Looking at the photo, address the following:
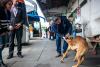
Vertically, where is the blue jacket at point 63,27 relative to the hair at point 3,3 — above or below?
below

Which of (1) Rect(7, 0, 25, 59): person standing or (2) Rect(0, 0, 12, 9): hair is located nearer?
(2) Rect(0, 0, 12, 9): hair

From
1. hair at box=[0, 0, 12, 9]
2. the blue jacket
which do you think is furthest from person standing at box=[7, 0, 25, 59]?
the blue jacket

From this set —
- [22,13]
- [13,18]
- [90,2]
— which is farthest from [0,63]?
[90,2]

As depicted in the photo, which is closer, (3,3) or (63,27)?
(3,3)

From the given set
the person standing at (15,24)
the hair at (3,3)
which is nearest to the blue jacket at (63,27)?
the person standing at (15,24)

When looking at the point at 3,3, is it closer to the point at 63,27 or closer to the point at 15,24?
the point at 15,24

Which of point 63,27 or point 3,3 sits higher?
point 3,3

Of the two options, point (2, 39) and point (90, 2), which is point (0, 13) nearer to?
point (2, 39)

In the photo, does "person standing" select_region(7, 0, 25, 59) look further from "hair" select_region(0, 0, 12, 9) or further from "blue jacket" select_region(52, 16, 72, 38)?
"blue jacket" select_region(52, 16, 72, 38)

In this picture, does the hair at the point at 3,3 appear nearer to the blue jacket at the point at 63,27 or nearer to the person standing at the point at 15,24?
the person standing at the point at 15,24

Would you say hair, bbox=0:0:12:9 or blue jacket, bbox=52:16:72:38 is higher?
hair, bbox=0:0:12:9

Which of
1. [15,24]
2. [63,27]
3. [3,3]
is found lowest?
[63,27]

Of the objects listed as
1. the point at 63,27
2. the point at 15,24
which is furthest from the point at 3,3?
the point at 63,27

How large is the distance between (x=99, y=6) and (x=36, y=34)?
9.36 meters
